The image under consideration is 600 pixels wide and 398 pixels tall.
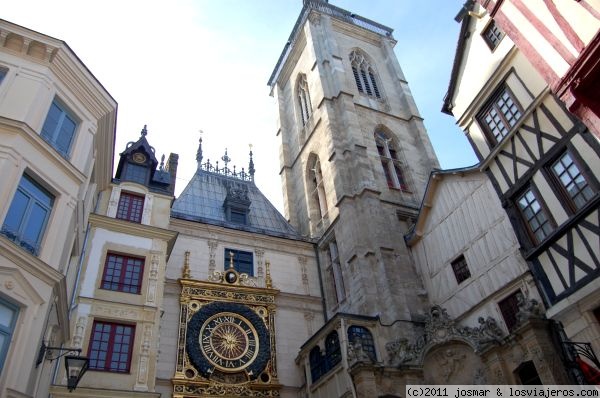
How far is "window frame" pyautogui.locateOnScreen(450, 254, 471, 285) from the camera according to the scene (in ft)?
57.9

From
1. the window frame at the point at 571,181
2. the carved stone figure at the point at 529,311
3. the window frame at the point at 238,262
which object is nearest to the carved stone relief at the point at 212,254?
the window frame at the point at 238,262

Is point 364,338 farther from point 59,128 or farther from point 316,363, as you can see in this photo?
point 59,128

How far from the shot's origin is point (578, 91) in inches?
395

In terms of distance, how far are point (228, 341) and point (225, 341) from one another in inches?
4.8

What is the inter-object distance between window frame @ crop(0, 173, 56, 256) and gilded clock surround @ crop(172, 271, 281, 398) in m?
8.86

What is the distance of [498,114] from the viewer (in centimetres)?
1451

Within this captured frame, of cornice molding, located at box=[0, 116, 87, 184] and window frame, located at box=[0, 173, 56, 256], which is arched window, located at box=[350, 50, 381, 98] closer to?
cornice molding, located at box=[0, 116, 87, 184]

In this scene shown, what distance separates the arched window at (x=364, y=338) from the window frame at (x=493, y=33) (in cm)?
1053

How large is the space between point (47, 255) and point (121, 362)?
5.59 meters

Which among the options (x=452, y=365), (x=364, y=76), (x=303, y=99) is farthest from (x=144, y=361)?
(x=364, y=76)

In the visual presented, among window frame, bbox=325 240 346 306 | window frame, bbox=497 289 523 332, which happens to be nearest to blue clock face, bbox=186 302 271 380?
window frame, bbox=325 240 346 306

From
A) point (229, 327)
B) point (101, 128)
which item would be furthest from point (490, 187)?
point (101, 128)

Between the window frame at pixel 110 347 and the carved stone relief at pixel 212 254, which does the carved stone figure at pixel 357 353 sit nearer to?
the window frame at pixel 110 347

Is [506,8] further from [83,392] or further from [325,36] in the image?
[325,36]
